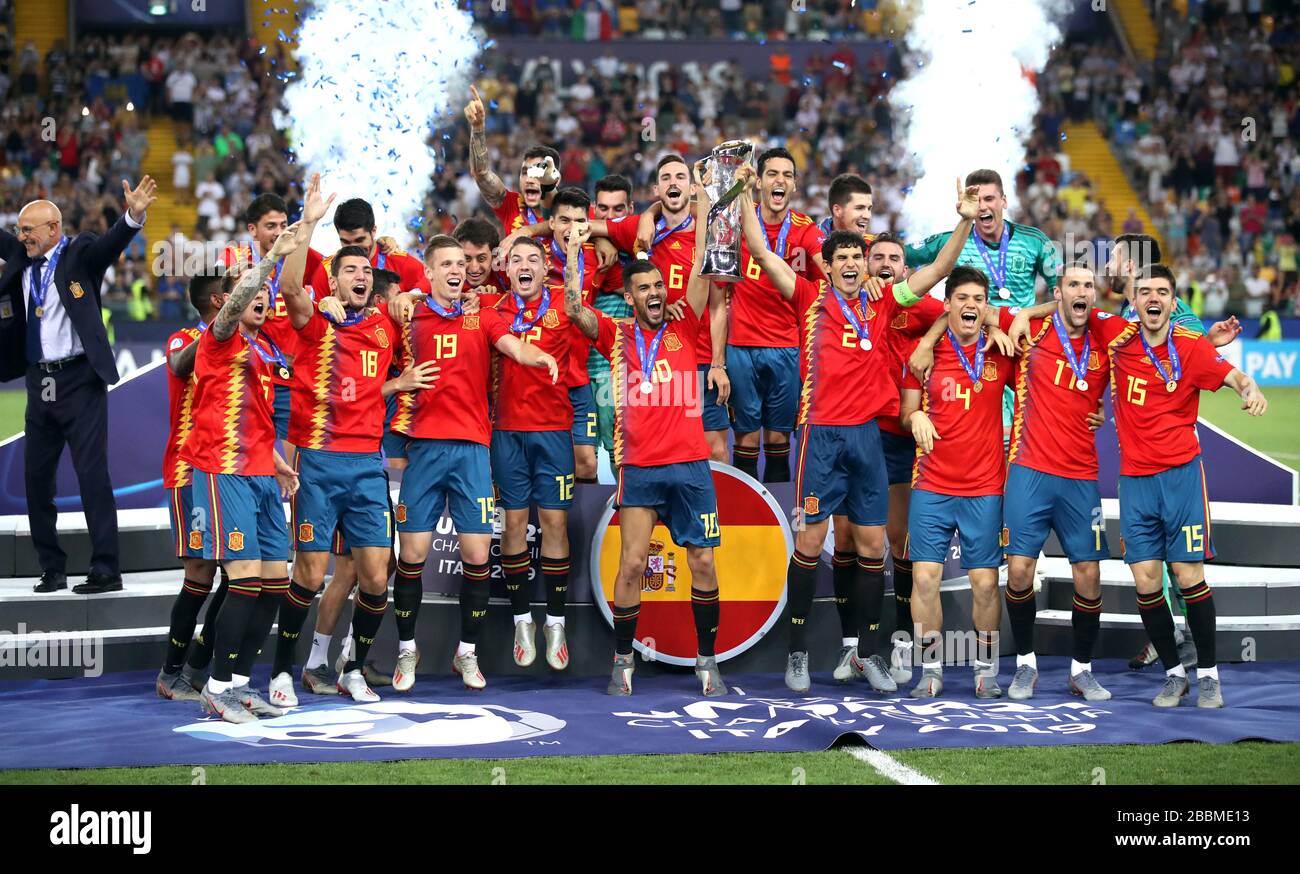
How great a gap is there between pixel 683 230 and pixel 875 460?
1722mm

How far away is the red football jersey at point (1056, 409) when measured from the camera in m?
7.83

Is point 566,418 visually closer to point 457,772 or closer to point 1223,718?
point 457,772

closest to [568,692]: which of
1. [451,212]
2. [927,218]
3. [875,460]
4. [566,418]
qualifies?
[566,418]

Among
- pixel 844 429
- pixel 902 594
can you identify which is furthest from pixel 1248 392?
pixel 902 594

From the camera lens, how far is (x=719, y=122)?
Answer: 2408 centimetres

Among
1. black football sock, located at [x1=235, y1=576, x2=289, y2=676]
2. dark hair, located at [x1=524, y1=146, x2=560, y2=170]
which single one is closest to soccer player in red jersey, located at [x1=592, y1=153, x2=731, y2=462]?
dark hair, located at [x1=524, y1=146, x2=560, y2=170]

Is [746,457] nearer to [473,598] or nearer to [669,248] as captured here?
[669,248]

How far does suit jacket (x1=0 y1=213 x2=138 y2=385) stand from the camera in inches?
338

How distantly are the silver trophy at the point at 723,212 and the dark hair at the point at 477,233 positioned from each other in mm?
1282

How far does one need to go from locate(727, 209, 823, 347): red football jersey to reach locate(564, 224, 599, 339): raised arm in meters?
1.15

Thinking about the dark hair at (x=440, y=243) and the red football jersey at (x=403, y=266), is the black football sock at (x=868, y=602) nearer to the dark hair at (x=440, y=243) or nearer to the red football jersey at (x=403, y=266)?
the dark hair at (x=440, y=243)

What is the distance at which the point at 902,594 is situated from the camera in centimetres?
848

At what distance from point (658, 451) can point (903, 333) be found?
163 cm

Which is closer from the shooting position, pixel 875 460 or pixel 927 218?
pixel 875 460
